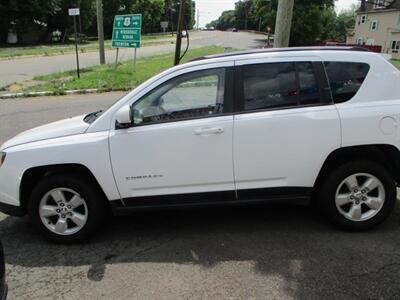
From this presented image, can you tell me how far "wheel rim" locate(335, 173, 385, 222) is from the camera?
3955mm

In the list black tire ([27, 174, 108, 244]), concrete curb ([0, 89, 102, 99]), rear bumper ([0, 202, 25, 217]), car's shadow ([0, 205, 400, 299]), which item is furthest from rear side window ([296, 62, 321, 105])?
concrete curb ([0, 89, 102, 99])

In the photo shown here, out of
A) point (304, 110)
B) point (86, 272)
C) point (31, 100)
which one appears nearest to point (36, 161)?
point (86, 272)

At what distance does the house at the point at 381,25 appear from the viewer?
5150 centimetres

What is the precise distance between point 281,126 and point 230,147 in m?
0.51

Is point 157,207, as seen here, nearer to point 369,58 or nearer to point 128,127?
point 128,127

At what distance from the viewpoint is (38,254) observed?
3.87m

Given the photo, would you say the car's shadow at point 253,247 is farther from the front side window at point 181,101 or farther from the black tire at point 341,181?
the front side window at point 181,101

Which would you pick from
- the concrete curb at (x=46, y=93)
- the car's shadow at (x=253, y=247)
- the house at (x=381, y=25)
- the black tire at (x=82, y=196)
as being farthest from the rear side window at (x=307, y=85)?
the house at (x=381, y=25)

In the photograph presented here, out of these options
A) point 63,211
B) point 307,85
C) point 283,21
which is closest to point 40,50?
point 283,21

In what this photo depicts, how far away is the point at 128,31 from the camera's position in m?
17.6

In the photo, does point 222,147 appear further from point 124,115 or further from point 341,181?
point 341,181

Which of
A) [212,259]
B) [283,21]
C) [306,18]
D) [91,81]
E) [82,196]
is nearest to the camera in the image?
[212,259]

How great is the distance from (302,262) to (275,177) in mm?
811

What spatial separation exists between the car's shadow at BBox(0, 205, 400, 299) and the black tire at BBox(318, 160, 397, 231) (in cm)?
11
